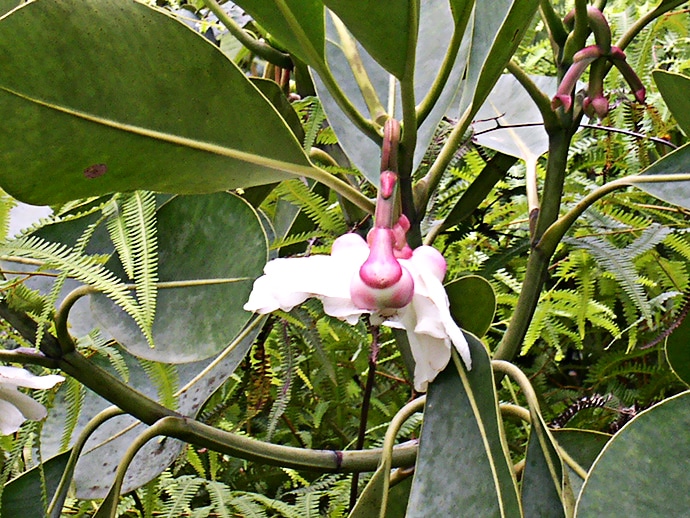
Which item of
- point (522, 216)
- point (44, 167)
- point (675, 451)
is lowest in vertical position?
point (675, 451)

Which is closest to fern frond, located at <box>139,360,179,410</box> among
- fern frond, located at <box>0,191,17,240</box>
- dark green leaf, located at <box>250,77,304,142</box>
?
fern frond, located at <box>0,191,17,240</box>

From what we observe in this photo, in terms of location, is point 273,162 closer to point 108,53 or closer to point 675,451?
point 108,53

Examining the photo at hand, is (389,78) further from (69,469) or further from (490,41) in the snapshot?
(69,469)

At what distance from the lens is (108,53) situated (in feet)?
1.27

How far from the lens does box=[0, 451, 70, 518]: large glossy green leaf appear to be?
0.56 m

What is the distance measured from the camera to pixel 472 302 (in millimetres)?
509

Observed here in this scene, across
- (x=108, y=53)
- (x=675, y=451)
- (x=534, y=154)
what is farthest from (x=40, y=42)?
(x=534, y=154)

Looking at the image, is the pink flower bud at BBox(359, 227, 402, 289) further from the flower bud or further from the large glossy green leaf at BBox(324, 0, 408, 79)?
the large glossy green leaf at BBox(324, 0, 408, 79)

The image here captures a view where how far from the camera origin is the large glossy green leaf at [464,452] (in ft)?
1.32

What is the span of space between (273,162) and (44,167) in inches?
5.5

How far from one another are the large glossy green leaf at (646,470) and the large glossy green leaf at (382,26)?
229mm

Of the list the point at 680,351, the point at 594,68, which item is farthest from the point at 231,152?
the point at 680,351

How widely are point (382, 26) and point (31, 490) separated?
42cm

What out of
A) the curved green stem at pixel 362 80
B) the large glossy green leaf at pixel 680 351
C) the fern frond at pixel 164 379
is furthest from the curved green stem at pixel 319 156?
the large glossy green leaf at pixel 680 351
